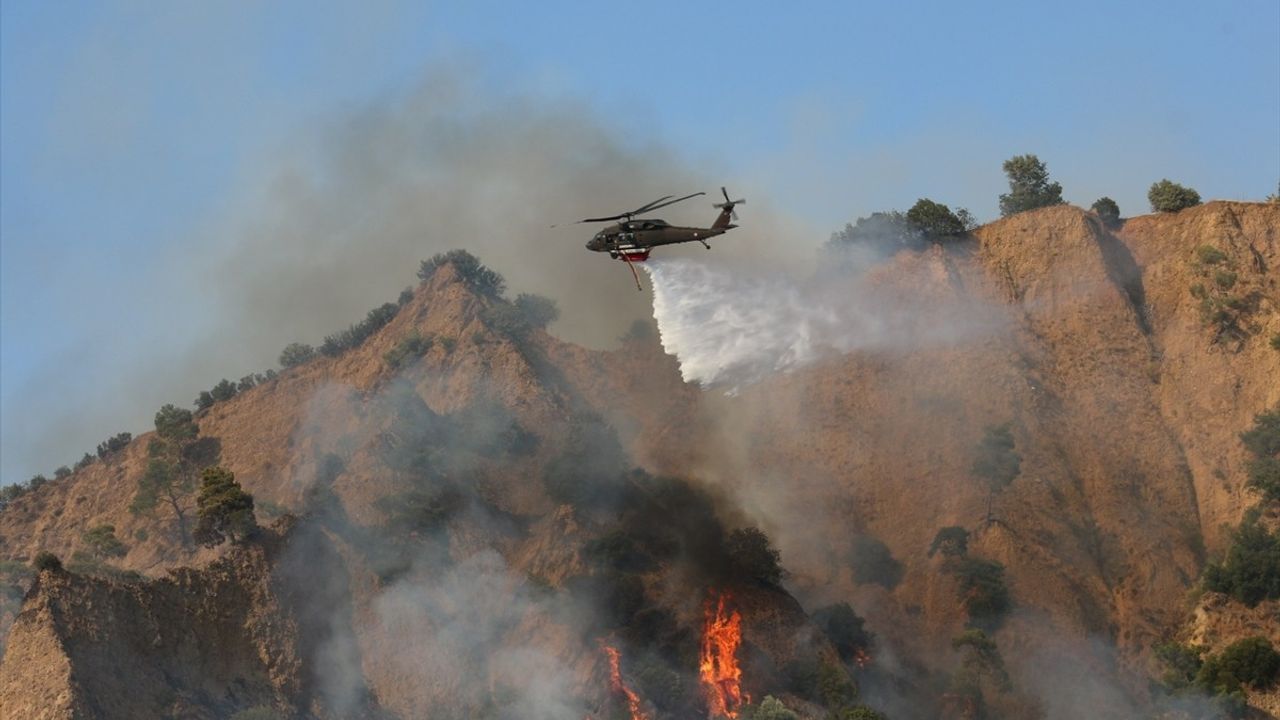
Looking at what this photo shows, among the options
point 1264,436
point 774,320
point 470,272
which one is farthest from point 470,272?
point 1264,436

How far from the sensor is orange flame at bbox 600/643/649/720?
9200 centimetres

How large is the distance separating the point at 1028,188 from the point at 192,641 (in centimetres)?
6546

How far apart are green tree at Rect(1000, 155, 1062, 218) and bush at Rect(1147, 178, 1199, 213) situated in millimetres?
7837

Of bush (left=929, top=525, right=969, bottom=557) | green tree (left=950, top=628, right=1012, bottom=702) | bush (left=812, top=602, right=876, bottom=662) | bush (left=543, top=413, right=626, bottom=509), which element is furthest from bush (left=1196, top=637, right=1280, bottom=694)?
bush (left=543, top=413, right=626, bottom=509)

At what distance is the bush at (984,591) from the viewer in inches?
3999

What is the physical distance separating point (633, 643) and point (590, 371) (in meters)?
33.2

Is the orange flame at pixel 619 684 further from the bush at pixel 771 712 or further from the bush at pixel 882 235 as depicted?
the bush at pixel 882 235

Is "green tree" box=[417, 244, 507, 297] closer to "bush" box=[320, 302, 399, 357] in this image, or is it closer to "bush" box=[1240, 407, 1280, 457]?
"bush" box=[320, 302, 399, 357]

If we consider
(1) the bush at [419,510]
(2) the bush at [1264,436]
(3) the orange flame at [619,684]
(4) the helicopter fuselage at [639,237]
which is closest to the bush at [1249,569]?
(2) the bush at [1264,436]

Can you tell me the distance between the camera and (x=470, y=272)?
132 meters

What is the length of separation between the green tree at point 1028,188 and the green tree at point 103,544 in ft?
197

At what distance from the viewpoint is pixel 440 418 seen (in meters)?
115

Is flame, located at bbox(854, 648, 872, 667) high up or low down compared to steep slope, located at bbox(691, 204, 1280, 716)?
down

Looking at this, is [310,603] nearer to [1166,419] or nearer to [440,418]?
[440,418]
